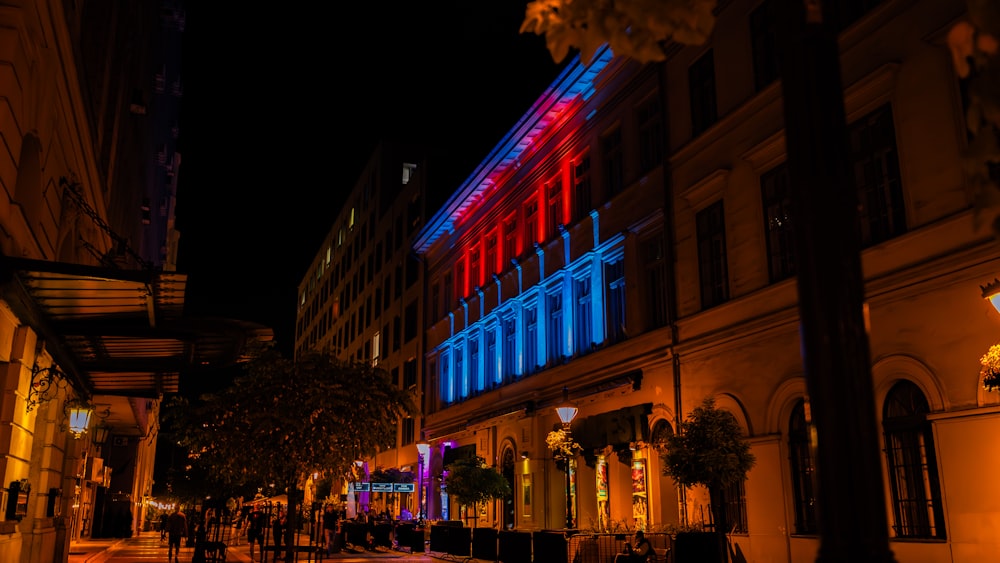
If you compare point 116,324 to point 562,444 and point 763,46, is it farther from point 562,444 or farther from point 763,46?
point 763,46

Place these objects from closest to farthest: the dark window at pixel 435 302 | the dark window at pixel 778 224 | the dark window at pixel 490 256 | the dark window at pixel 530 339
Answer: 1. the dark window at pixel 778 224
2. the dark window at pixel 530 339
3. the dark window at pixel 490 256
4. the dark window at pixel 435 302

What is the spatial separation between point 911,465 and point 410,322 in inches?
1449

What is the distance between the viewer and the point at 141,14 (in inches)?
991

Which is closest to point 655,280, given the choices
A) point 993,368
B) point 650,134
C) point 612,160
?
point 650,134

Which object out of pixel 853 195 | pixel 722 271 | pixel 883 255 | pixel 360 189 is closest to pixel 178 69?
pixel 360 189

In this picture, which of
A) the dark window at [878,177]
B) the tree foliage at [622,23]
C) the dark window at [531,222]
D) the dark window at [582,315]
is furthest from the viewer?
the dark window at [531,222]

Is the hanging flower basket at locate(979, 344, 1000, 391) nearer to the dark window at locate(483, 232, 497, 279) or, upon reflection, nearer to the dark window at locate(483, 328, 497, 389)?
the dark window at locate(483, 328, 497, 389)

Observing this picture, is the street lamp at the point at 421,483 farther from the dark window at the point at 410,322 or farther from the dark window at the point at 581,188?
the dark window at the point at 581,188

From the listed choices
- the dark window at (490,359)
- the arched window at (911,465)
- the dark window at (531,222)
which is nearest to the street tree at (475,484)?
the dark window at (490,359)

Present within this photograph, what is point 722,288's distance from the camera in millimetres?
21438

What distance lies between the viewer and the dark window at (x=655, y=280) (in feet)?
78.0

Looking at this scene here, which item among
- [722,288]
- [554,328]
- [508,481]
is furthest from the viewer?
[508,481]

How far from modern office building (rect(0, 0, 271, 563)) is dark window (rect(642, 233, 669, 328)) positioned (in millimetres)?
11699

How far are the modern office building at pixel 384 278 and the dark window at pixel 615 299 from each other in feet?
55.6
